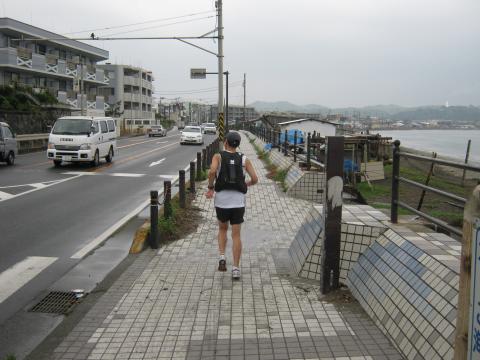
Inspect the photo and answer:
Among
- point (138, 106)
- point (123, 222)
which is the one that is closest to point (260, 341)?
point (123, 222)

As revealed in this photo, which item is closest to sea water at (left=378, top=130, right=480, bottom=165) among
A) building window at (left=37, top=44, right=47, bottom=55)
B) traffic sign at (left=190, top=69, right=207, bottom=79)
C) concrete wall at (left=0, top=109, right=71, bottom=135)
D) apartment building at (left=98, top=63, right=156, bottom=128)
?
traffic sign at (left=190, top=69, right=207, bottom=79)

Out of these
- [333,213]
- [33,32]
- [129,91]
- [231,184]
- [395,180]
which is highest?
[33,32]

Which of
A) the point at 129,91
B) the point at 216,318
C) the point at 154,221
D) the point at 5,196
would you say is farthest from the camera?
the point at 129,91

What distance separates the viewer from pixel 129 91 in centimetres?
8312

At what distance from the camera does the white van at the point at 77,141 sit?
19141mm

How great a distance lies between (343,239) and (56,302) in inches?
123

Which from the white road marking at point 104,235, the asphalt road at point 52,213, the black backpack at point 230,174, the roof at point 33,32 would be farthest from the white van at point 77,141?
the roof at point 33,32

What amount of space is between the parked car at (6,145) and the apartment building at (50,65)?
17.0 m

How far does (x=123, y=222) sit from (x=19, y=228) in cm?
177

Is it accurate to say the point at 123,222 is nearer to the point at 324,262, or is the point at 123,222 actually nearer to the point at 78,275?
the point at 78,275

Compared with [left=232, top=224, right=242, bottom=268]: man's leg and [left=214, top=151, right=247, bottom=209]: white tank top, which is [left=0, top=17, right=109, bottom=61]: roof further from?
[left=232, top=224, right=242, bottom=268]: man's leg

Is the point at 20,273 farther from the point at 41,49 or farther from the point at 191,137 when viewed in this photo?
the point at 41,49

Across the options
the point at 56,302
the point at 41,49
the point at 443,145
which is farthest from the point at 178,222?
the point at 443,145

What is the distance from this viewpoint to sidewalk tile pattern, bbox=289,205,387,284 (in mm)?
5340
